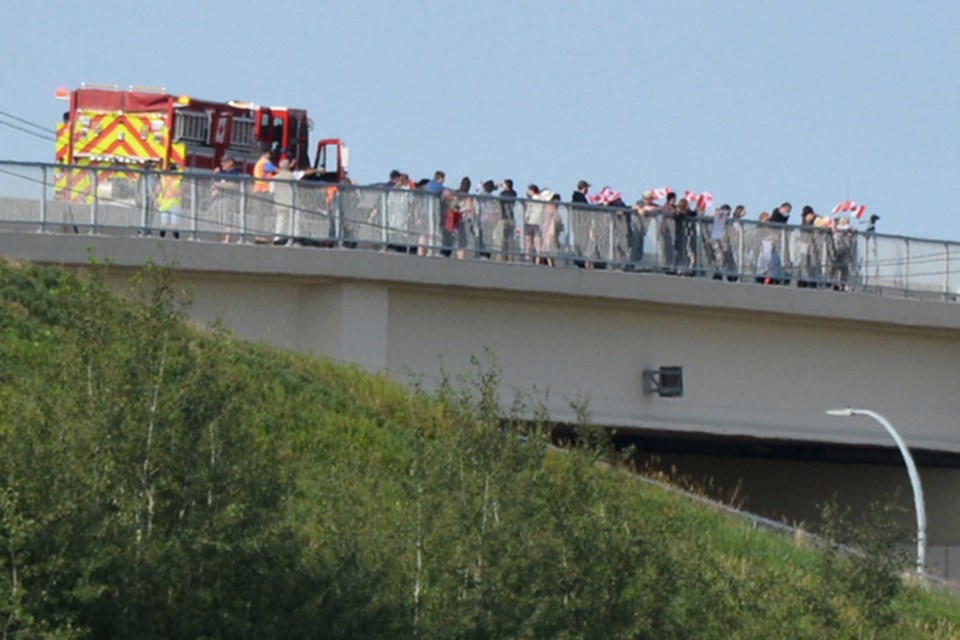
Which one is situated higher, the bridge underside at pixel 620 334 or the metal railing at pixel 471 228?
the metal railing at pixel 471 228

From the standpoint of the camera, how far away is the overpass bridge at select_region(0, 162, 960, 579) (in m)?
30.2

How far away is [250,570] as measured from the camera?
1694 centimetres

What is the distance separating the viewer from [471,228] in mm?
32406

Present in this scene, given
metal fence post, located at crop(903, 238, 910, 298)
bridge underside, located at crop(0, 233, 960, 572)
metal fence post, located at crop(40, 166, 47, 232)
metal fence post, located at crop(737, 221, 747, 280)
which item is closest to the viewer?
metal fence post, located at crop(40, 166, 47, 232)

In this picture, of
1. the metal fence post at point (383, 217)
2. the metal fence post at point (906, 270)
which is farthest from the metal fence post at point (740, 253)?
the metal fence post at point (383, 217)

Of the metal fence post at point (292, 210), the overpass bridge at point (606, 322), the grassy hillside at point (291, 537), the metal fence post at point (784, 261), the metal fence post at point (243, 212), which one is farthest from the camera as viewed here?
the metal fence post at point (784, 261)

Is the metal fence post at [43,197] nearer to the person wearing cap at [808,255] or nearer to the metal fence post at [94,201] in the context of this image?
the metal fence post at [94,201]

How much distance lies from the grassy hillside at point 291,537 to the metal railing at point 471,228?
29.9ft

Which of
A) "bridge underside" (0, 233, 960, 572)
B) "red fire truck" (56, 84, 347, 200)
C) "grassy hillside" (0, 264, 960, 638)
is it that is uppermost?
"red fire truck" (56, 84, 347, 200)

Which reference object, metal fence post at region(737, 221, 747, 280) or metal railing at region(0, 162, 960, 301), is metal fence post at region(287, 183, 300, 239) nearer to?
metal railing at region(0, 162, 960, 301)

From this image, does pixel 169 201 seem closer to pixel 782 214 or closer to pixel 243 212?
pixel 243 212

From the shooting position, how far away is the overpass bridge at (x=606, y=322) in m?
30.2

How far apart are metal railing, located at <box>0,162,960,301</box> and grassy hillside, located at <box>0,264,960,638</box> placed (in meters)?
9.13

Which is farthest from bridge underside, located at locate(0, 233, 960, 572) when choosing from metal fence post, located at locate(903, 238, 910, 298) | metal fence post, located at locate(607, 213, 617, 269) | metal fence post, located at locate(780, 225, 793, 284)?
metal fence post, located at locate(780, 225, 793, 284)
